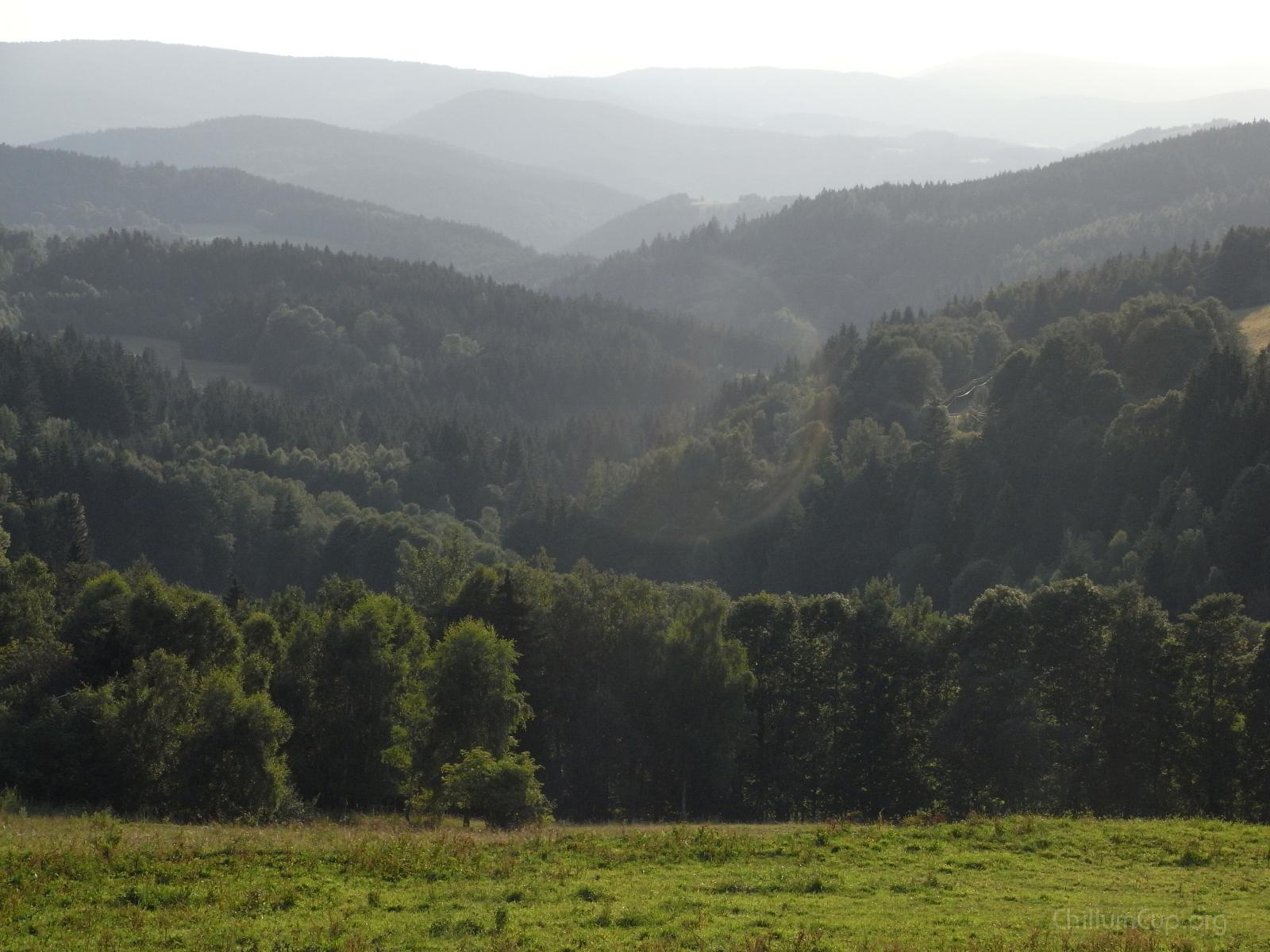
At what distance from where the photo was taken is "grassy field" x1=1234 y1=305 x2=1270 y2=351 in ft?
453

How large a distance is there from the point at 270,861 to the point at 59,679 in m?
21.8

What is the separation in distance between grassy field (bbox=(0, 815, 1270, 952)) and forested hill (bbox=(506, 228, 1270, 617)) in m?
59.9

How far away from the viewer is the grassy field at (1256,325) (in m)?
138

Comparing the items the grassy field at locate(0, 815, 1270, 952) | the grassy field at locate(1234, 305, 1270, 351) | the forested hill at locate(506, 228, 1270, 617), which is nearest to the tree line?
the grassy field at locate(0, 815, 1270, 952)

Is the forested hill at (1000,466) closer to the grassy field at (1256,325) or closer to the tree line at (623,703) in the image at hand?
the grassy field at (1256,325)

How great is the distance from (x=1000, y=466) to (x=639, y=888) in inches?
4107

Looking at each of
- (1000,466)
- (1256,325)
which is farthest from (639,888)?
(1256,325)

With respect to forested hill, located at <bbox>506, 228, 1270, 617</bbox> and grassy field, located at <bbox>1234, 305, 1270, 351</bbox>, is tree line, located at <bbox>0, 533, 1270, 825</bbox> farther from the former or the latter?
grassy field, located at <bbox>1234, 305, 1270, 351</bbox>

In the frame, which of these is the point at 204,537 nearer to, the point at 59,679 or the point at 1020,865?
the point at 59,679

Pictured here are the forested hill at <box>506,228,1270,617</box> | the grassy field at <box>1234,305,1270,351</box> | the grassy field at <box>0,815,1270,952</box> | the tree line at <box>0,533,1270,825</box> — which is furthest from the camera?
the grassy field at <box>1234,305,1270,351</box>

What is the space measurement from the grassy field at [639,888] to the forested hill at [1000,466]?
196ft

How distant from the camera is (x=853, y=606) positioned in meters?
62.2

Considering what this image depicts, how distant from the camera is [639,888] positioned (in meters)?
27.2

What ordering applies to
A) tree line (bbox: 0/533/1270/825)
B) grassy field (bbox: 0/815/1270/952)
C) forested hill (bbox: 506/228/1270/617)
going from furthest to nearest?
1. forested hill (bbox: 506/228/1270/617)
2. tree line (bbox: 0/533/1270/825)
3. grassy field (bbox: 0/815/1270/952)
